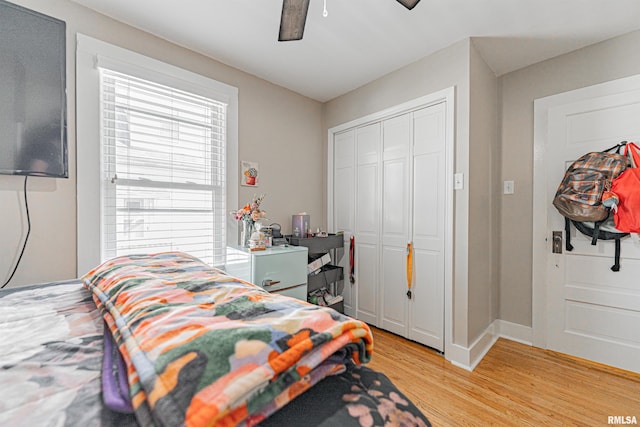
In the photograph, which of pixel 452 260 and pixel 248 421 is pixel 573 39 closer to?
pixel 452 260

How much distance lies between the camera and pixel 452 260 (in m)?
2.18

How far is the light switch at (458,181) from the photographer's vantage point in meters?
2.12

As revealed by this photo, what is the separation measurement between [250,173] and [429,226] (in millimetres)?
1680

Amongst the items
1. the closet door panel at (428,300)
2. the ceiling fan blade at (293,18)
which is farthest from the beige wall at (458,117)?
the ceiling fan blade at (293,18)

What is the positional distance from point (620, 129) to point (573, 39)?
30.0 inches

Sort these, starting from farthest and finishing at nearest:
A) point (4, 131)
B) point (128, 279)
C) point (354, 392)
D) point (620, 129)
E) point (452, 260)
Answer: point (452, 260) → point (620, 129) → point (4, 131) → point (128, 279) → point (354, 392)

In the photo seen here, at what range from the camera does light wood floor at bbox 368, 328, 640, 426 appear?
1.57 metres

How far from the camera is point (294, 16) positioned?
138 centimetres

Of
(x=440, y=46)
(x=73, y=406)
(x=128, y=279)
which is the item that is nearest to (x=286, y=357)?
(x=73, y=406)

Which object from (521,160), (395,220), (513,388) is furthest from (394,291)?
(521,160)

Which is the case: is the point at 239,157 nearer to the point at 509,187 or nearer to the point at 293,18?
the point at 293,18

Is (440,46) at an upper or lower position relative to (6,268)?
upper

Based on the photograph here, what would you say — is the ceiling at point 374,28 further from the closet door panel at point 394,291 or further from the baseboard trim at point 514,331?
the baseboard trim at point 514,331

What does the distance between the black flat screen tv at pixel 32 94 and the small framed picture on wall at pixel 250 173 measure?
122 centimetres
